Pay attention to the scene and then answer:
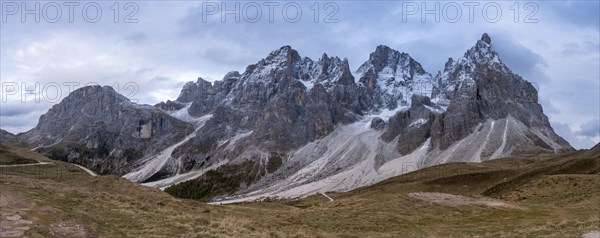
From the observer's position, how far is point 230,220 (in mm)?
38781

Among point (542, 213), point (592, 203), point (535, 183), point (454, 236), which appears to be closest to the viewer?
point (454, 236)

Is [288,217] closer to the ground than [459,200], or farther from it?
farther from it

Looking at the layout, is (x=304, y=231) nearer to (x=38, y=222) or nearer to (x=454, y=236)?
(x=454, y=236)

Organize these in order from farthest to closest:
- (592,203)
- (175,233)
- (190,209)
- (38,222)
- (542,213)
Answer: (592,203)
(542,213)
(190,209)
(175,233)
(38,222)

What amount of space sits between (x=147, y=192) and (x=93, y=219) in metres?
26.5

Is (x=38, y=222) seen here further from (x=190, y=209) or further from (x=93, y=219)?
(x=190, y=209)

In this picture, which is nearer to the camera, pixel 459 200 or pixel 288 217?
pixel 288 217

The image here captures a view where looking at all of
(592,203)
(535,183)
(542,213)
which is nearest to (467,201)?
(542,213)

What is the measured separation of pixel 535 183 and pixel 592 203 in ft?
68.9

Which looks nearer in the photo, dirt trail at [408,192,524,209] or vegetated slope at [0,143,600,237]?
vegetated slope at [0,143,600,237]

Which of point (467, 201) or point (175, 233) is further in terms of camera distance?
point (467, 201)

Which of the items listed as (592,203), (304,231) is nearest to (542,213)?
(592,203)

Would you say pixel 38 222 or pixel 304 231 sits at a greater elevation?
pixel 38 222

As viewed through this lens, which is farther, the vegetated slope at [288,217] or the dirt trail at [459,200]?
the dirt trail at [459,200]
